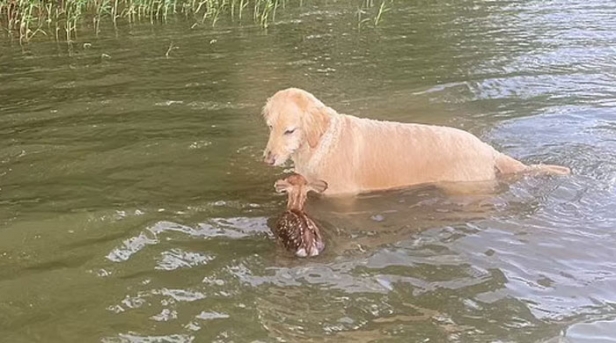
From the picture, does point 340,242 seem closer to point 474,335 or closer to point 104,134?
point 474,335

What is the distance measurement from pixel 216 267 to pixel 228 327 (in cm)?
95

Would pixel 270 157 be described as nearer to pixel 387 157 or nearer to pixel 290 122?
pixel 290 122

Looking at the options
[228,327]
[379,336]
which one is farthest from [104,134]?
[379,336]

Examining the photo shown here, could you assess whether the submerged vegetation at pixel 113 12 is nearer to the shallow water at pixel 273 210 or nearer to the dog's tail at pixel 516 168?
the shallow water at pixel 273 210

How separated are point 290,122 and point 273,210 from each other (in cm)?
86

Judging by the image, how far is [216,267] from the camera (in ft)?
20.4

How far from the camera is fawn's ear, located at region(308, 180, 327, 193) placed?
23.9 ft

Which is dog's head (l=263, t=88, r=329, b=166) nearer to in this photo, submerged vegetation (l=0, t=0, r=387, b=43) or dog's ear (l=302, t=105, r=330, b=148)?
dog's ear (l=302, t=105, r=330, b=148)

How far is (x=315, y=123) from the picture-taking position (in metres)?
7.34

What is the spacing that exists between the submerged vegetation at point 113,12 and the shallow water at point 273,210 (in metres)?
2.20

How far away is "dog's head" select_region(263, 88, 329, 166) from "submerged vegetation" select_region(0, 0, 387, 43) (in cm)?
917

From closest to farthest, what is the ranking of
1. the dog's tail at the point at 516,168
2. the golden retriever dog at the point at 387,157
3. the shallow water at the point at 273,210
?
the shallow water at the point at 273,210
the golden retriever dog at the point at 387,157
the dog's tail at the point at 516,168

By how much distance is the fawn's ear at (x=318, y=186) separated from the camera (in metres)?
7.27

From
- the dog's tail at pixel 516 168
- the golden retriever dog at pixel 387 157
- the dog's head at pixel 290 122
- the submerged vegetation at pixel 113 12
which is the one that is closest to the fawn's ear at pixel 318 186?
the golden retriever dog at pixel 387 157
